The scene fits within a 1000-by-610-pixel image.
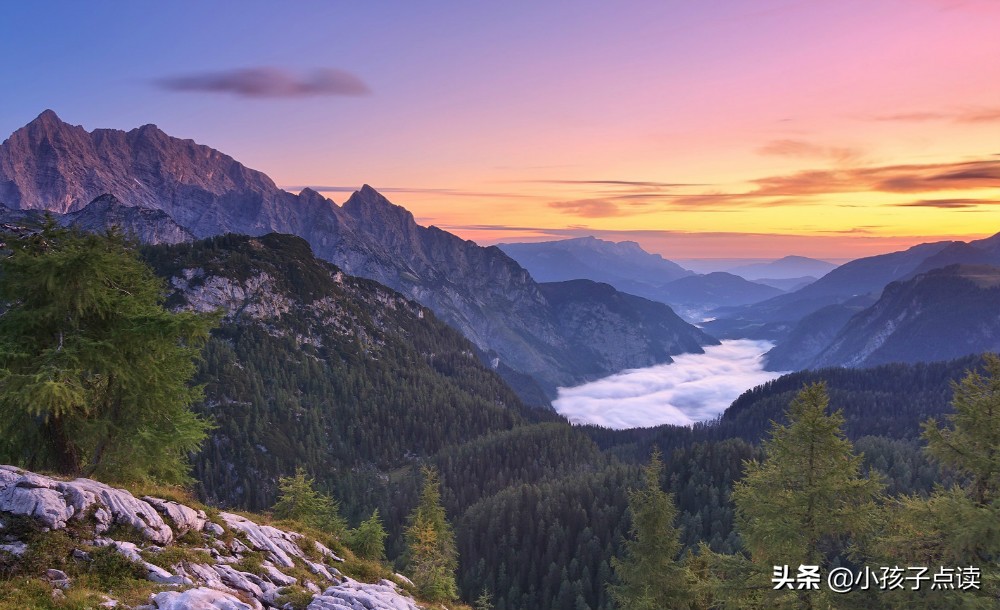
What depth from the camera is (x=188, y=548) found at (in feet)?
64.4

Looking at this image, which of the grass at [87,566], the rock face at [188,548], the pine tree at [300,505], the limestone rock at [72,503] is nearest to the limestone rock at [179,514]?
the rock face at [188,548]

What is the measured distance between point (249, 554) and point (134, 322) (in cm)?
1217

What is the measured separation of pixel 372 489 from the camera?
19825 centimetres

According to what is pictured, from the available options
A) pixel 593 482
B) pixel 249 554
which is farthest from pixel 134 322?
pixel 593 482

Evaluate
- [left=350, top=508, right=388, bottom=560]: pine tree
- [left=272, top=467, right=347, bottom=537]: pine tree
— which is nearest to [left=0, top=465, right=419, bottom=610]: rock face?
[left=350, top=508, right=388, bottom=560]: pine tree

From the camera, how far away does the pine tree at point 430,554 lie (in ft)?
114

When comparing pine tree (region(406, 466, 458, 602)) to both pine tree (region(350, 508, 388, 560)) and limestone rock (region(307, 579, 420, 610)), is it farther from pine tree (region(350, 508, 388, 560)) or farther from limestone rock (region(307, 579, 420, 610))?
limestone rock (region(307, 579, 420, 610))

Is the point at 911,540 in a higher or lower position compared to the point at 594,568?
higher

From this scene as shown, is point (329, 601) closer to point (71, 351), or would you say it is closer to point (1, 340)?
point (71, 351)

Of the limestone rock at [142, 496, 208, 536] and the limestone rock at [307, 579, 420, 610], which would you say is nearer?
the limestone rock at [307, 579, 420, 610]

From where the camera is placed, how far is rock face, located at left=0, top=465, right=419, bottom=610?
1650cm

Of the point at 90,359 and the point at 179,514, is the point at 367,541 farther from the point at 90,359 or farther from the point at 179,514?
the point at 90,359

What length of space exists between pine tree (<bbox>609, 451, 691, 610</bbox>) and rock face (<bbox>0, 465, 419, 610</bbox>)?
23434mm

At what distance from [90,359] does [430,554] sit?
127 ft
